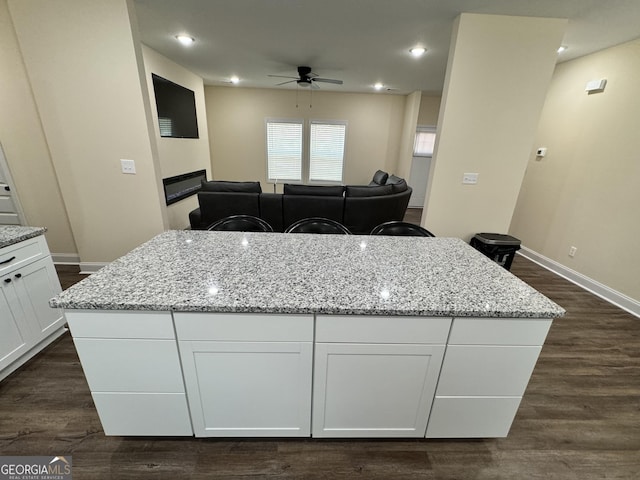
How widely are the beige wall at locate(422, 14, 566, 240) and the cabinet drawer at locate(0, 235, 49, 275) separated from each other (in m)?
3.25

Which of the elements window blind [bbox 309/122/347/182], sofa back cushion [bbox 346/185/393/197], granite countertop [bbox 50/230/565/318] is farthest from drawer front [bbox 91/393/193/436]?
window blind [bbox 309/122/347/182]

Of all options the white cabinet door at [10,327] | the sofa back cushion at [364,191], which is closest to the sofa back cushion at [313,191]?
the sofa back cushion at [364,191]

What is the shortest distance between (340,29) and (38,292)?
3399mm

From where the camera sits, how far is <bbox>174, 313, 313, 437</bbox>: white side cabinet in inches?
42.1

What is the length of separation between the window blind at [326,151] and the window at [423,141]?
5.65 feet

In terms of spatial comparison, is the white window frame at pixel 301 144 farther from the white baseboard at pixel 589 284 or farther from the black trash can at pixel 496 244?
the white baseboard at pixel 589 284

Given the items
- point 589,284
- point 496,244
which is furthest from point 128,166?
point 589,284

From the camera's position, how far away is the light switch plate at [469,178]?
2.71m

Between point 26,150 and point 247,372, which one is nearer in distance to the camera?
point 247,372

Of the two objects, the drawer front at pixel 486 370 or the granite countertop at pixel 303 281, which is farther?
the drawer front at pixel 486 370

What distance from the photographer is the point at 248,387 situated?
1198 mm

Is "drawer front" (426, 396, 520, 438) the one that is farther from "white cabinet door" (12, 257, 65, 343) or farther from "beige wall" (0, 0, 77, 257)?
"beige wall" (0, 0, 77, 257)

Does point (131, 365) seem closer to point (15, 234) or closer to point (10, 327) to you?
point (10, 327)

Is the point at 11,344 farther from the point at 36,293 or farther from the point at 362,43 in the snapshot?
the point at 362,43
